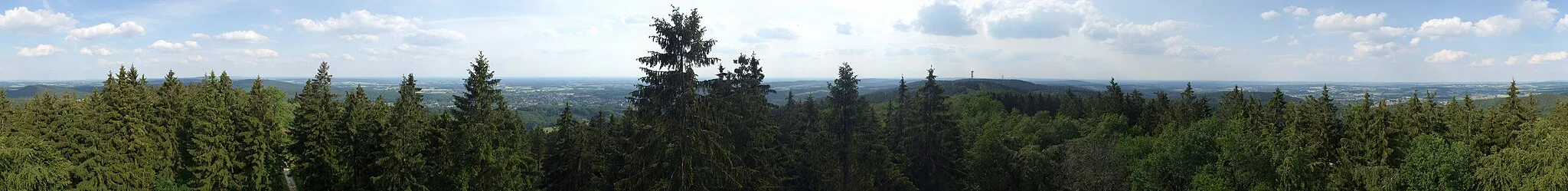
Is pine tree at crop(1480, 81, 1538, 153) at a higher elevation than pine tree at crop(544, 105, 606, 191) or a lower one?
higher

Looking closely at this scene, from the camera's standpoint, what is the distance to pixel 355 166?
29.9 m

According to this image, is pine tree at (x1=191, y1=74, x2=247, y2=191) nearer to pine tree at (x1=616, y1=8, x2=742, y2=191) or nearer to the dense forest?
the dense forest

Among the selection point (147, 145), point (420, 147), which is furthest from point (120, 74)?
point (420, 147)

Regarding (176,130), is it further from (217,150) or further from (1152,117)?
(1152,117)

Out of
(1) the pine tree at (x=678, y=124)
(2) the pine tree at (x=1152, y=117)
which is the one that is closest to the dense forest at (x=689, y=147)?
(1) the pine tree at (x=678, y=124)

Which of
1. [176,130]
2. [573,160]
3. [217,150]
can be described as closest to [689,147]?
[573,160]

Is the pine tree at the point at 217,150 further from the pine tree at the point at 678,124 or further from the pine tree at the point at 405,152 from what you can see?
the pine tree at the point at 678,124

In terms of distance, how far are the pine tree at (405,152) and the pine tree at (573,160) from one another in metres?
6.13

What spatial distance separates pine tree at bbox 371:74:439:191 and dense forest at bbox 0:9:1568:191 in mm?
85

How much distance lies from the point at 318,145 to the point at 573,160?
1044 centimetres

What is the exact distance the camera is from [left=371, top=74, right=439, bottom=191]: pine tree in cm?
2689

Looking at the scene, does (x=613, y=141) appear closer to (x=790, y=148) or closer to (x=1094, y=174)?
(x=790, y=148)

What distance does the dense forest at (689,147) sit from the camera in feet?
68.0

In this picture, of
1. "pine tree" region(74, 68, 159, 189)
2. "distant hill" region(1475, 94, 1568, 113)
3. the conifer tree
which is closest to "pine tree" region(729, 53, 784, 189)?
the conifer tree
